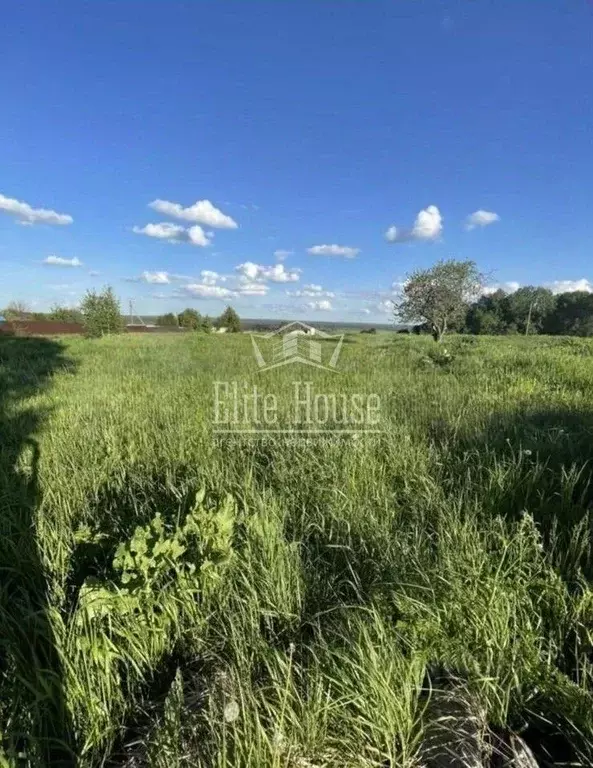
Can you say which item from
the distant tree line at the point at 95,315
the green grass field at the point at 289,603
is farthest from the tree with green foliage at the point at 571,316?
the green grass field at the point at 289,603

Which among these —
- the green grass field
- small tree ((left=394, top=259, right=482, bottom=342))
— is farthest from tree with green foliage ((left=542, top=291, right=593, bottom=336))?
the green grass field

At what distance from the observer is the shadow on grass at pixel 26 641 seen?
4.01 feet

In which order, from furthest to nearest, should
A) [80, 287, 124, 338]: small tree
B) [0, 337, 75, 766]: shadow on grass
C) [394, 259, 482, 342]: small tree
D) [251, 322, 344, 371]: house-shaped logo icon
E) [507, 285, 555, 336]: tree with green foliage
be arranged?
[507, 285, 555, 336]: tree with green foliage < [80, 287, 124, 338]: small tree < [394, 259, 482, 342]: small tree < [251, 322, 344, 371]: house-shaped logo icon < [0, 337, 75, 766]: shadow on grass

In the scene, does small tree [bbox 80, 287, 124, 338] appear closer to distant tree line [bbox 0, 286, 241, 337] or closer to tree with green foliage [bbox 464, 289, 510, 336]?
distant tree line [bbox 0, 286, 241, 337]

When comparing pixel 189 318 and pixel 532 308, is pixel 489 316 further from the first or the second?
pixel 189 318

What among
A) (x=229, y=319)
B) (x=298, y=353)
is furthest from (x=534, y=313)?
(x=298, y=353)

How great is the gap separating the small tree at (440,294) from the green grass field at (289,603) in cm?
2607

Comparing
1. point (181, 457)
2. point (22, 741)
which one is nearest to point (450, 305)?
point (181, 457)

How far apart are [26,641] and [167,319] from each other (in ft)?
192

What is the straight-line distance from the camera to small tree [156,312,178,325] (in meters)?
56.3

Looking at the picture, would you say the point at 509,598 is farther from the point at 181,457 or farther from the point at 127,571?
the point at 181,457

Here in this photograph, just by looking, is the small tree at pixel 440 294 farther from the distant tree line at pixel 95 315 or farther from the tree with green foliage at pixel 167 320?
the tree with green foliage at pixel 167 320

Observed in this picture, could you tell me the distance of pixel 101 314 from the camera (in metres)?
38.2

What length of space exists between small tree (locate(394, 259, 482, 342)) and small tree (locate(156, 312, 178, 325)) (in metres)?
37.1
